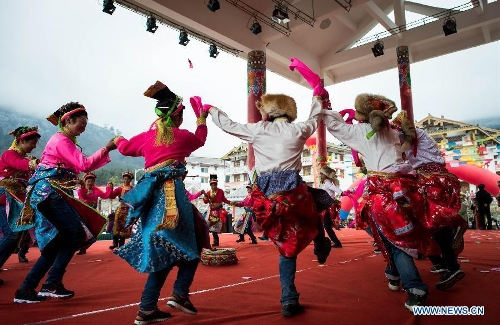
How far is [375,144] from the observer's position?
2.11 meters

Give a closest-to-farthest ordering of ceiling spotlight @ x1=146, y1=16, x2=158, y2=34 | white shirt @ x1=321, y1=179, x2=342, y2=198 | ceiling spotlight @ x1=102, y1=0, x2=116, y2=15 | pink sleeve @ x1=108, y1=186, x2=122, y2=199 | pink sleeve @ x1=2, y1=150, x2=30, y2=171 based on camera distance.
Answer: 1. pink sleeve @ x1=2, y1=150, x2=30, y2=171
2. white shirt @ x1=321, y1=179, x2=342, y2=198
3. pink sleeve @ x1=108, y1=186, x2=122, y2=199
4. ceiling spotlight @ x1=102, y1=0, x2=116, y2=15
5. ceiling spotlight @ x1=146, y1=16, x2=158, y2=34

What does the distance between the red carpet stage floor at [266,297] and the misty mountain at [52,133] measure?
17.1 m

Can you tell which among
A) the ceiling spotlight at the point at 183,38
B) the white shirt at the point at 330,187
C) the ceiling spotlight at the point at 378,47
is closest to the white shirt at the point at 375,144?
the white shirt at the point at 330,187

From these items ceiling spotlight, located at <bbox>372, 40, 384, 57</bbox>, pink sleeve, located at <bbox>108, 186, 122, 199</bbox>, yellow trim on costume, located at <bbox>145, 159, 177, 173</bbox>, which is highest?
ceiling spotlight, located at <bbox>372, 40, 384, 57</bbox>

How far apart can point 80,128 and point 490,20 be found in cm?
1070

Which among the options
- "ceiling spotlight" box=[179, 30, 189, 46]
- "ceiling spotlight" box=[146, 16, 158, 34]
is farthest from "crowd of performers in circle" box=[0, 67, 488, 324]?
"ceiling spotlight" box=[179, 30, 189, 46]

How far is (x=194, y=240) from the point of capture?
1.87 m

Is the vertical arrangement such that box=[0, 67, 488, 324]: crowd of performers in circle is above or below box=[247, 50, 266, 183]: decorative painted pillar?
below

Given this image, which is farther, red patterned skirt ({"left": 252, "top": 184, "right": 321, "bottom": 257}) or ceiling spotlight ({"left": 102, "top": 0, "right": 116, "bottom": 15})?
ceiling spotlight ({"left": 102, "top": 0, "right": 116, "bottom": 15})

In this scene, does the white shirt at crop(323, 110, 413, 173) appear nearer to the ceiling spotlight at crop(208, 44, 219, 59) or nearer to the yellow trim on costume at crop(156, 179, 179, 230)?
the yellow trim on costume at crop(156, 179, 179, 230)

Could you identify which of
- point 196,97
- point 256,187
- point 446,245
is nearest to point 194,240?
point 256,187

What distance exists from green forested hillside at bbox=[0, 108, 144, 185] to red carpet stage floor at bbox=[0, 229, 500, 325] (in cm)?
372

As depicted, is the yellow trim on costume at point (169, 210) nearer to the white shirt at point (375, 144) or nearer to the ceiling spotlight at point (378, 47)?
the white shirt at point (375, 144)

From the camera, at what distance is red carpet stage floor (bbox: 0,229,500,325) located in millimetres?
1751
